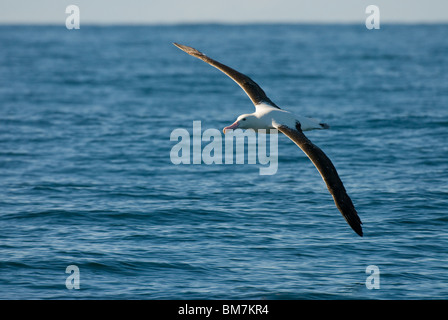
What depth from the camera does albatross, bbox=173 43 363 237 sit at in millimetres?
13305

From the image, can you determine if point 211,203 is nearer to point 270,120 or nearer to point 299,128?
point 270,120

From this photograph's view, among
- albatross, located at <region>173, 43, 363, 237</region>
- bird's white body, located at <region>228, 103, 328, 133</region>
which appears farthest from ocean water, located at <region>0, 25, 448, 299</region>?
bird's white body, located at <region>228, 103, 328, 133</region>

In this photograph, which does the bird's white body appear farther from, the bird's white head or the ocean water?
the ocean water

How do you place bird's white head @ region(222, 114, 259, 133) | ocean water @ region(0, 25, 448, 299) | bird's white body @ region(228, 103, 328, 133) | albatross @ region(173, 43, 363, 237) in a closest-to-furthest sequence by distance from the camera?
albatross @ region(173, 43, 363, 237), ocean water @ region(0, 25, 448, 299), bird's white body @ region(228, 103, 328, 133), bird's white head @ region(222, 114, 259, 133)

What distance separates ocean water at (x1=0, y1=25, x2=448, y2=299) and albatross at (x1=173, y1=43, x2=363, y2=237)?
167 cm

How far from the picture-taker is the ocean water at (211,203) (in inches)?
566

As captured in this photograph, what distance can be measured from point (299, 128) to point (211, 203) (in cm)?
443

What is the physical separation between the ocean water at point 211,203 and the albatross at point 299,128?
1675 millimetres

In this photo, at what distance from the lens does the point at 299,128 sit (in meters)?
16.2

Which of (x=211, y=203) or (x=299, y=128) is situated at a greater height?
(x=299, y=128)

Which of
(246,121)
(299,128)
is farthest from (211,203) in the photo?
(299,128)

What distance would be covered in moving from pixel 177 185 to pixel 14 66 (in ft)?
146

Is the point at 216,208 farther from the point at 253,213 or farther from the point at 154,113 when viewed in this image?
the point at 154,113
